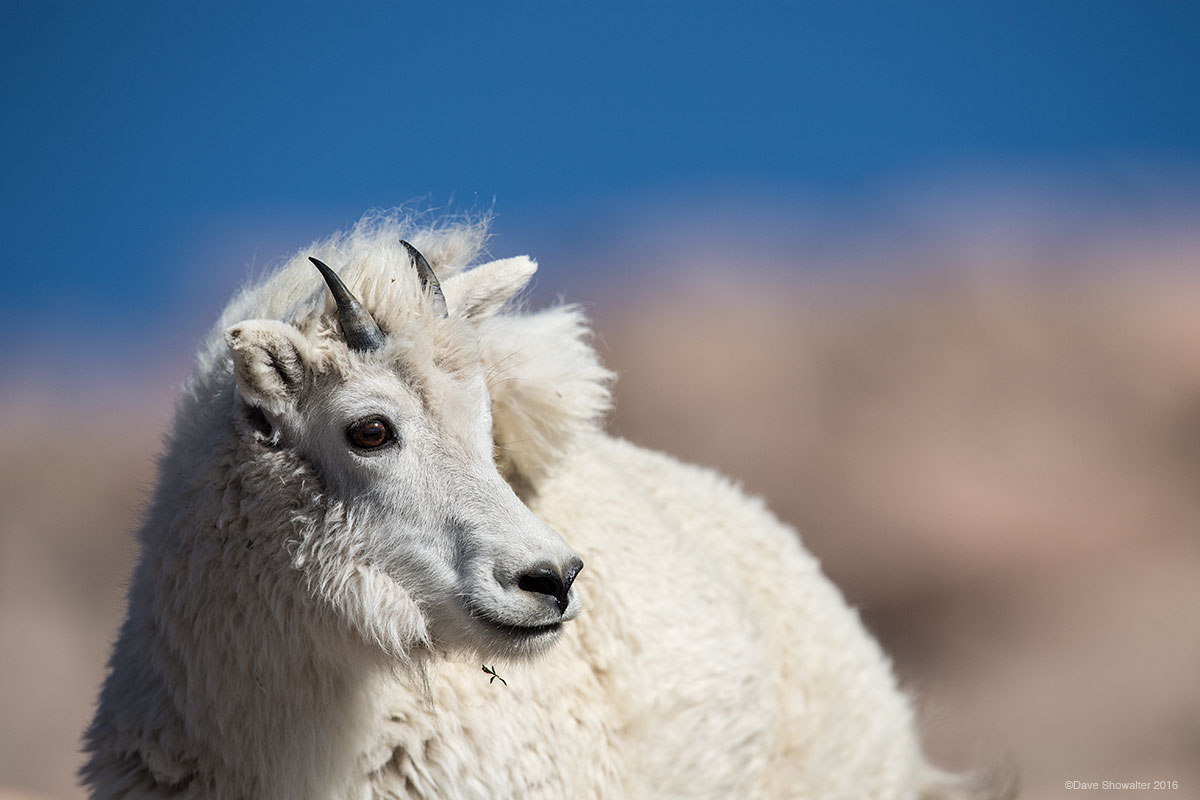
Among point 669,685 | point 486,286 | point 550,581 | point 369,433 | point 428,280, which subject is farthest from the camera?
point 669,685

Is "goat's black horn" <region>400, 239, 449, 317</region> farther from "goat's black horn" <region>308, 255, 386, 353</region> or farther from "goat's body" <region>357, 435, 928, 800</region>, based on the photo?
"goat's body" <region>357, 435, 928, 800</region>

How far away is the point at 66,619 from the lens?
1469 centimetres

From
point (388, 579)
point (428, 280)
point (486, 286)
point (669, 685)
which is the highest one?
point (486, 286)

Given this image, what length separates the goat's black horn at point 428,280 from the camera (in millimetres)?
2947

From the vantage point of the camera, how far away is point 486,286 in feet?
10.4

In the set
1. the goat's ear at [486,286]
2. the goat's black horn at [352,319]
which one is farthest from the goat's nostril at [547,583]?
the goat's ear at [486,286]

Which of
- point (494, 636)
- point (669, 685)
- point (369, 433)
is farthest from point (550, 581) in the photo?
point (669, 685)

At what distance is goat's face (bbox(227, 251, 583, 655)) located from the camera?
8.51 feet

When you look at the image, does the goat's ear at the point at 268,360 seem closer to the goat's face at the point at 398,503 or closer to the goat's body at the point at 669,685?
the goat's face at the point at 398,503

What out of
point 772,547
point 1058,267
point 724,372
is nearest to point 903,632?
point 724,372

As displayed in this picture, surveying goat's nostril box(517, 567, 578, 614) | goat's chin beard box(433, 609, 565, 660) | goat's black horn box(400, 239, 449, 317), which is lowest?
goat's chin beard box(433, 609, 565, 660)

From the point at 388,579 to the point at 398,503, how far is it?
19 centimetres

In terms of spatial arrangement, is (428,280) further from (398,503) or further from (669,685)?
(669,685)

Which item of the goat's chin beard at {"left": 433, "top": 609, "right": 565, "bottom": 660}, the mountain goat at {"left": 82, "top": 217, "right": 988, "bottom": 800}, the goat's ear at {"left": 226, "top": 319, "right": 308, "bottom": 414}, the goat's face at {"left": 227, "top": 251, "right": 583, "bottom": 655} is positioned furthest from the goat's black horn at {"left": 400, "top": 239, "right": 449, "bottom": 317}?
the goat's chin beard at {"left": 433, "top": 609, "right": 565, "bottom": 660}
